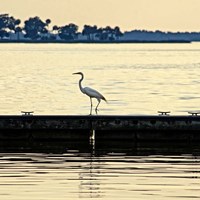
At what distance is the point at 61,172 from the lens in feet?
97.1

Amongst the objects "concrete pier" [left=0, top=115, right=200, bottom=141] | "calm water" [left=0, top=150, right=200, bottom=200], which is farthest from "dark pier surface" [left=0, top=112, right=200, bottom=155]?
"calm water" [left=0, top=150, right=200, bottom=200]

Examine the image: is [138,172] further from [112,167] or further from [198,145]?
[198,145]

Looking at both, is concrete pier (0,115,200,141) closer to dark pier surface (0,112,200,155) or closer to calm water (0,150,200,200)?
dark pier surface (0,112,200,155)

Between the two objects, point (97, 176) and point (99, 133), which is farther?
point (99, 133)

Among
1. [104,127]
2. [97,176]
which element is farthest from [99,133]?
[97,176]

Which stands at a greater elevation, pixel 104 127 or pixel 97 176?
pixel 104 127

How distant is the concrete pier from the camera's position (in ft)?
119

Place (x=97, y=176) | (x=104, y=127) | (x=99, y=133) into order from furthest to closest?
(x=99, y=133) → (x=104, y=127) → (x=97, y=176)

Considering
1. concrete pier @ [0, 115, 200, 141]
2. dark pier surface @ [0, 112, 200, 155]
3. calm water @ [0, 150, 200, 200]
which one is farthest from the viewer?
concrete pier @ [0, 115, 200, 141]

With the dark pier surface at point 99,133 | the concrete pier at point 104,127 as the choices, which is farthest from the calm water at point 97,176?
the concrete pier at point 104,127

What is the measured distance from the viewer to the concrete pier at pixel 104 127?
119ft

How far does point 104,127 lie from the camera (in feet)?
119

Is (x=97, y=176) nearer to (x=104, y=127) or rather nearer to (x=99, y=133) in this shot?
(x=104, y=127)

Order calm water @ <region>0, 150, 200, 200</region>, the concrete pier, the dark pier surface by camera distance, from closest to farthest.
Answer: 1. calm water @ <region>0, 150, 200, 200</region>
2. the dark pier surface
3. the concrete pier
